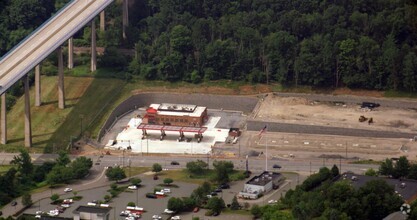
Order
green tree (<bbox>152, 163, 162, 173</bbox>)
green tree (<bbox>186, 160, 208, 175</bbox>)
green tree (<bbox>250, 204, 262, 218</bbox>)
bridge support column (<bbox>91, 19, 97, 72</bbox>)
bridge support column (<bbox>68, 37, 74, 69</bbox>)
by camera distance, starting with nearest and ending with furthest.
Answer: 1. green tree (<bbox>250, 204, 262, 218</bbox>)
2. green tree (<bbox>152, 163, 162, 173</bbox>)
3. green tree (<bbox>186, 160, 208, 175</bbox>)
4. bridge support column (<bbox>68, 37, 74, 69</bbox>)
5. bridge support column (<bbox>91, 19, 97, 72</bbox>)

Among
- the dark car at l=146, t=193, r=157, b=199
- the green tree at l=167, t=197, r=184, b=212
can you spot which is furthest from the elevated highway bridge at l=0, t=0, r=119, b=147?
the green tree at l=167, t=197, r=184, b=212

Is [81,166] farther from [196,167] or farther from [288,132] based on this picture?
[288,132]

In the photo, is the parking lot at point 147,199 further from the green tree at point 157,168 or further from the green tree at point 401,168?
the green tree at point 401,168

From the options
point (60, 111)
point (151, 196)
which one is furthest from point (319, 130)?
point (60, 111)

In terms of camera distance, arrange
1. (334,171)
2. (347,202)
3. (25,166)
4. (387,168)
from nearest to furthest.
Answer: (347,202) < (334,171) < (387,168) < (25,166)

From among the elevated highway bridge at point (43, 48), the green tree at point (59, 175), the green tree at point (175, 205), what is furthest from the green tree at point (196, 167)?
the elevated highway bridge at point (43, 48)

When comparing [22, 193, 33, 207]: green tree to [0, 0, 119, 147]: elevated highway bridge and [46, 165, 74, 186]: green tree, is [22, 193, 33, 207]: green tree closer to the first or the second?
[46, 165, 74, 186]: green tree
